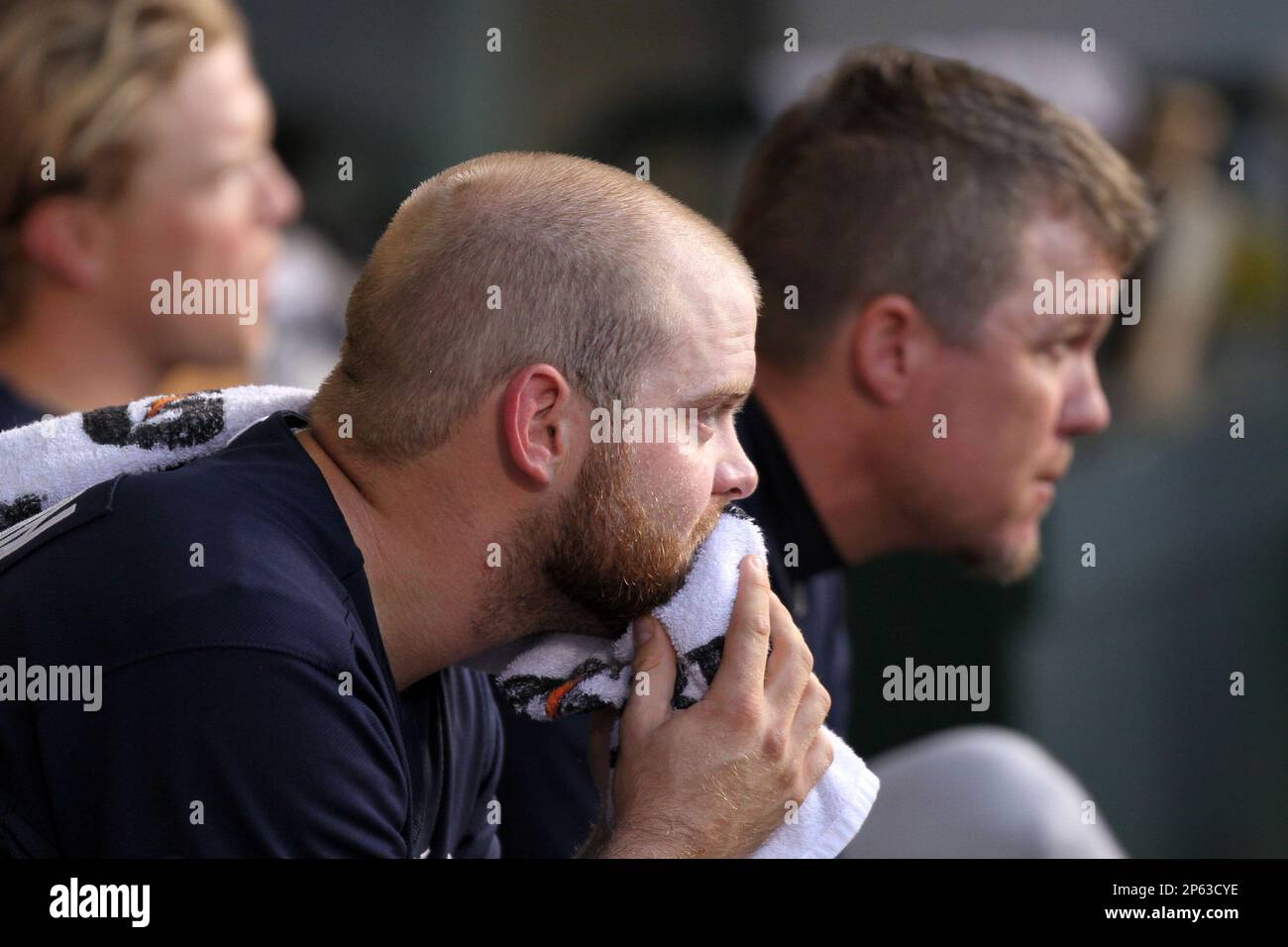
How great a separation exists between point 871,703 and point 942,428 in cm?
124

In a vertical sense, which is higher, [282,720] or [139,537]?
[139,537]

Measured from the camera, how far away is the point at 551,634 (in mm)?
1135

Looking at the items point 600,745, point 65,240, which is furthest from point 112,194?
point 600,745

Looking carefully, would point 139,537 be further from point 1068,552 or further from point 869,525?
point 1068,552

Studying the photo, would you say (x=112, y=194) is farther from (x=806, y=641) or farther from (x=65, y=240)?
(x=806, y=641)

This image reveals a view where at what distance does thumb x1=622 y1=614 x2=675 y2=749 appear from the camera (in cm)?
107

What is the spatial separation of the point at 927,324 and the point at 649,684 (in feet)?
2.40

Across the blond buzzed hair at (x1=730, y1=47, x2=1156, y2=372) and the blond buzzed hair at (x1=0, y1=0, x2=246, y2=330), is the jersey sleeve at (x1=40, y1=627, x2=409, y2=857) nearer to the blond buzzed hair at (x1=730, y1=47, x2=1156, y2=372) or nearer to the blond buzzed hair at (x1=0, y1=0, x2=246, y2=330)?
the blond buzzed hair at (x1=730, y1=47, x2=1156, y2=372)

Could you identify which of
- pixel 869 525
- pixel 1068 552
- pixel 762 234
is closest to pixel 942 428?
pixel 869 525

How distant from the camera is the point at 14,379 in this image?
1.75 metres

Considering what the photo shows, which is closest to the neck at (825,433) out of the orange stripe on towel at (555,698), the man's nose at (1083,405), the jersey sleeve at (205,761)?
the man's nose at (1083,405)

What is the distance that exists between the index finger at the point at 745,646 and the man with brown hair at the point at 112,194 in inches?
39.5

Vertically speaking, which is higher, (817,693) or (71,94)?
(71,94)
